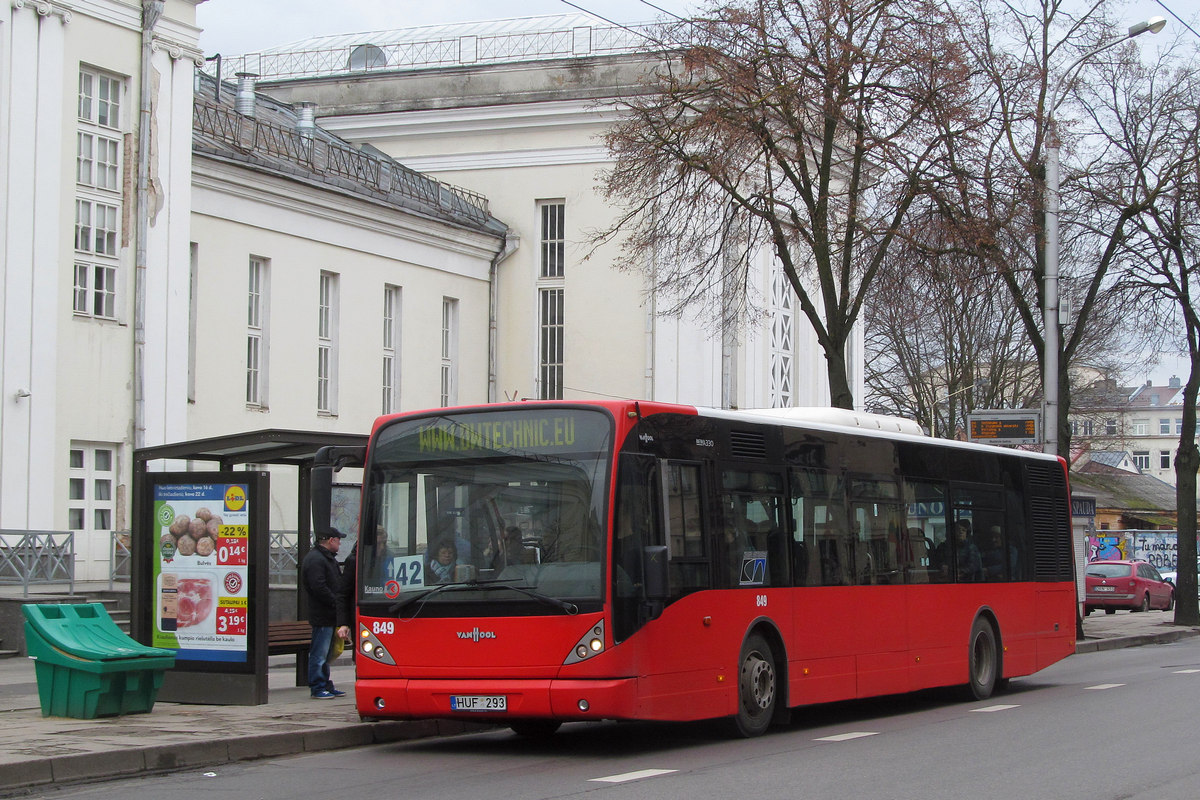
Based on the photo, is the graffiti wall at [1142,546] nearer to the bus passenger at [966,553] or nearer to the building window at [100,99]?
the building window at [100,99]

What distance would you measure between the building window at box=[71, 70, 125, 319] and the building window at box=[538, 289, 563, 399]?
14128 millimetres

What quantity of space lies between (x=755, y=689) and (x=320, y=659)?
172 inches

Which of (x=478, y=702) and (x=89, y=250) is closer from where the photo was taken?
(x=478, y=702)

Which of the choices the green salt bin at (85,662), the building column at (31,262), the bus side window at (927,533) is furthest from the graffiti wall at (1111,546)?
the green salt bin at (85,662)

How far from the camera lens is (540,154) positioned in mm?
38656

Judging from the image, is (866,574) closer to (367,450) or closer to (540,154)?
(367,450)

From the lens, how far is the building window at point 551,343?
3816 cm

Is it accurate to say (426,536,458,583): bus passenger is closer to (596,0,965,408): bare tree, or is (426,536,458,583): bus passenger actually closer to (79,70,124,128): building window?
(596,0,965,408): bare tree

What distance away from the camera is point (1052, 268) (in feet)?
85.7

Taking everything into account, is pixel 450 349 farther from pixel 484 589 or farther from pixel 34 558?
pixel 484 589

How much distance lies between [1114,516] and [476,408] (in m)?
64.0

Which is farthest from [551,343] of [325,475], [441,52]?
[325,475]

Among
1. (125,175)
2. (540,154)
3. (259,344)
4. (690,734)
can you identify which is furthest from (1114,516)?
(690,734)

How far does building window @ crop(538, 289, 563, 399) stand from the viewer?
38156 mm
